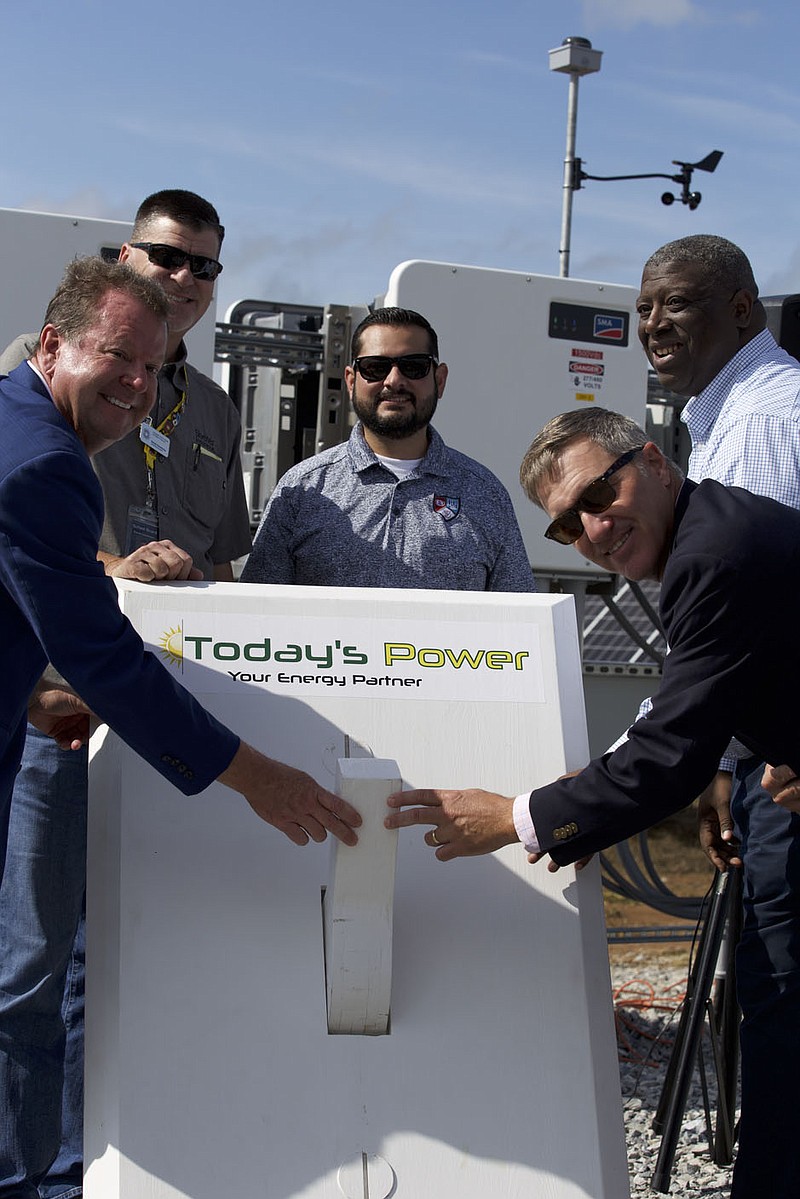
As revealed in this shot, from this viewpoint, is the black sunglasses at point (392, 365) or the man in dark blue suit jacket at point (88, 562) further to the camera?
the black sunglasses at point (392, 365)

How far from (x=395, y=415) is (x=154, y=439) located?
0.67 m

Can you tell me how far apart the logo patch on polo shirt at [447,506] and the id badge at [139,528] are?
0.71 meters

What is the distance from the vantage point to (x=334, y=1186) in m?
2.00

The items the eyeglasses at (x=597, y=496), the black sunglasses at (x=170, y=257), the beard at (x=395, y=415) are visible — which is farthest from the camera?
the beard at (x=395, y=415)

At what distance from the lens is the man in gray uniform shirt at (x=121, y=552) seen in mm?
2482

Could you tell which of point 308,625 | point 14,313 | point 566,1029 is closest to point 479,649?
point 308,625

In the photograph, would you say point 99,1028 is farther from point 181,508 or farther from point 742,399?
point 742,399

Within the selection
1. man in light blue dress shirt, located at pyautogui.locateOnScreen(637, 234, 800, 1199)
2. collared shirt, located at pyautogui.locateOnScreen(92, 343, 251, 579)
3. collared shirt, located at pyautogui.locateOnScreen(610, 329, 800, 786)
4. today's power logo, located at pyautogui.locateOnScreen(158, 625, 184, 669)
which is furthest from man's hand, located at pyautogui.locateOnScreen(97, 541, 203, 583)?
man in light blue dress shirt, located at pyautogui.locateOnScreen(637, 234, 800, 1199)

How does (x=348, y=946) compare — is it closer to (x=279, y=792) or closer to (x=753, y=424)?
(x=279, y=792)

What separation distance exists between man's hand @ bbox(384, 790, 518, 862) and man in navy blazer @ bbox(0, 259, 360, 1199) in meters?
0.19

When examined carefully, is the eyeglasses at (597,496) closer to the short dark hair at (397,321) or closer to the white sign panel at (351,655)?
the white sign panel at (351,655)

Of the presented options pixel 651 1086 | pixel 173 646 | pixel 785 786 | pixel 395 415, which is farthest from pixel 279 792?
pixel 651 1086

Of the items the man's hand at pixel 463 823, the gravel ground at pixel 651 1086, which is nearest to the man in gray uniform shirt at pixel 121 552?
the man's hand at pixel 463 823

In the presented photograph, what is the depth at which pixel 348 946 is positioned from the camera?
209 cm
